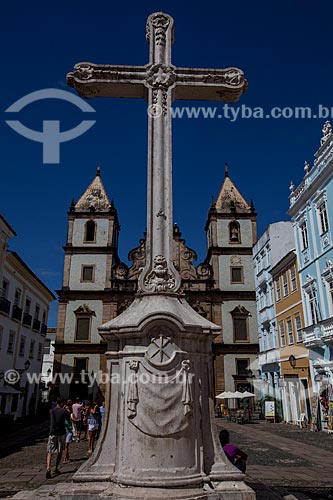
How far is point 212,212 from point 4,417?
1052 inches

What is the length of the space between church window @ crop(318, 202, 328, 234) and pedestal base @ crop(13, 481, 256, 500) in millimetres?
17005

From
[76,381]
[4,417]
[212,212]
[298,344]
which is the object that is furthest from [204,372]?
[212,212]

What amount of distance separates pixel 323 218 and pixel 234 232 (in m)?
19.2

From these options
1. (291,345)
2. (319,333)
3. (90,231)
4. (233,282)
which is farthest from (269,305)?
(90,231)

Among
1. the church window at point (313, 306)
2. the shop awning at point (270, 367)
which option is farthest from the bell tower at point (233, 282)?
the church window at point (313, 306)

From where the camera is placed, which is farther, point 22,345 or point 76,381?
point 76,381

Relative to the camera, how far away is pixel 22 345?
27953mm

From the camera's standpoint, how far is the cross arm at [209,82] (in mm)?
7488

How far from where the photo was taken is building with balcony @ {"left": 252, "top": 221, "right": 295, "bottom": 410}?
2905cm

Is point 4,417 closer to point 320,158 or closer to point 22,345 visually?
point 22,345

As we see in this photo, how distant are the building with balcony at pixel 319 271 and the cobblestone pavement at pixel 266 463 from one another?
2.25m

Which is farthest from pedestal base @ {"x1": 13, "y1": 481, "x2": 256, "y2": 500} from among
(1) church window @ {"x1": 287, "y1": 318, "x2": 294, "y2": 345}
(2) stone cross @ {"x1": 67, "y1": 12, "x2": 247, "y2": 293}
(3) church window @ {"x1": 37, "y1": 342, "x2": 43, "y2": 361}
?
(3) church window @ {"x1": 37, "y1": 342, "x2": 43, "y2": 361}

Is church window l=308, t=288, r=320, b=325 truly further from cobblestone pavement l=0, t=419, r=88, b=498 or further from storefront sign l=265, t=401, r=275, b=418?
cobblestone pavement l=0, t=419, r=88, b=498

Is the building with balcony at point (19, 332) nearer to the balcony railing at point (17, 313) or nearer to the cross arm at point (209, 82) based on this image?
the balcony railing at point (17, 313)
